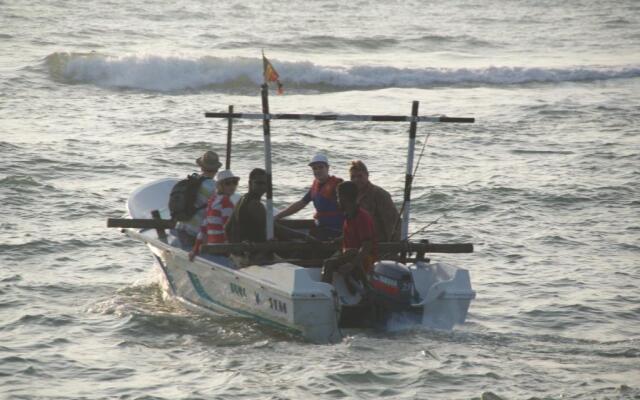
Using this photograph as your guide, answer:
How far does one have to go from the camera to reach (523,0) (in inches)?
1729

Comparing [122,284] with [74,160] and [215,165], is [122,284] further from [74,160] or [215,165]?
[74,160]

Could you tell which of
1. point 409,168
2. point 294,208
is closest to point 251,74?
point 294,208

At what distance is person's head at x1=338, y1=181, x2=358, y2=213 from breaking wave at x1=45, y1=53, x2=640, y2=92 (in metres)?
17.4

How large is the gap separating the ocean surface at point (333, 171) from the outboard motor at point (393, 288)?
0.28 metres

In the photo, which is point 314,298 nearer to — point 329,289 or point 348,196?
point 329,289

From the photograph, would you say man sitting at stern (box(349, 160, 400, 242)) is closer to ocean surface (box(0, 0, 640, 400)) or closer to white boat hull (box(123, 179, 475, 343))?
white boat hull (box(123, 179, 475, 343))

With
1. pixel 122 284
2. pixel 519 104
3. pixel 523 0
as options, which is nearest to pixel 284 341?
pixel 122 284

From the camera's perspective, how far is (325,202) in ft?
36.1

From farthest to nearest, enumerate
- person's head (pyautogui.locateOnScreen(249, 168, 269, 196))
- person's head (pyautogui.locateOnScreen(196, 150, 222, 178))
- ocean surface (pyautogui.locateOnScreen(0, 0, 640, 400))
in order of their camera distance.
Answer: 1. person's head (pyautogui.locateOnScreen(196, 150, 222, 178))
2. person's head (pyautogui.locateOnScreen(249, 168, 269, 196))
3. ocean surface (pyautogui.locateOnScreen(0, 0, 640, 400))

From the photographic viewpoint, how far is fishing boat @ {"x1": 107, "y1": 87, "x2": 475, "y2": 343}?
9867mm

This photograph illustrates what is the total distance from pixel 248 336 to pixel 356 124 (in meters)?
12.4

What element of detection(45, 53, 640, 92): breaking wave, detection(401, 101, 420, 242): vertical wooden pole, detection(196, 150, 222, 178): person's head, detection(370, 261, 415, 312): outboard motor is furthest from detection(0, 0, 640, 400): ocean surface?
detection(196, 150, 222, 178): person's head

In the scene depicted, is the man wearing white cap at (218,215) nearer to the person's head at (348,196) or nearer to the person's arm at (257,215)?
the person's arm at (257,215)

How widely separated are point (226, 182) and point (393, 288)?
5.91 feet
